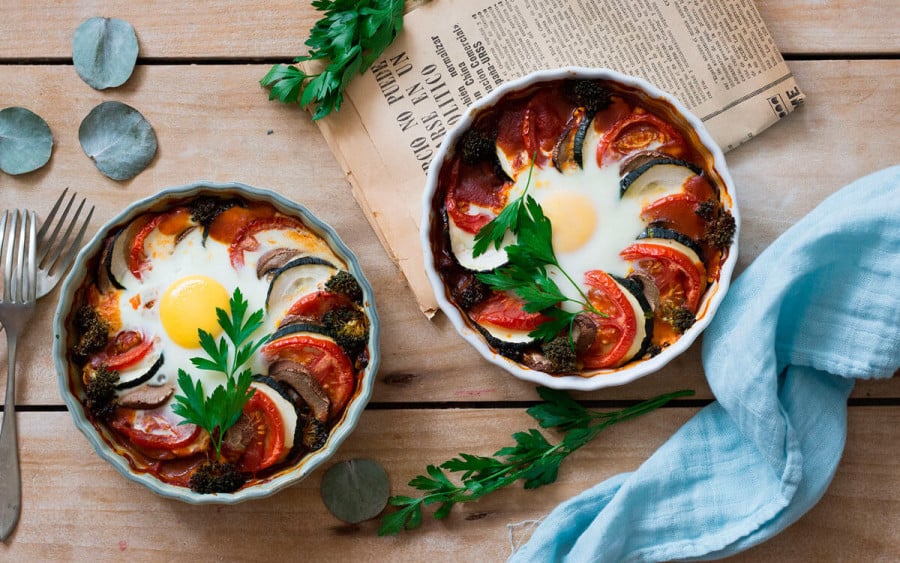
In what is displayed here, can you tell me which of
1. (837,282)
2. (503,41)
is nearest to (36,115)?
(503,41)

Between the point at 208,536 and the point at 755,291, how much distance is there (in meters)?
1.77

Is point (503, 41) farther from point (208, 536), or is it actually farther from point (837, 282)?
point (208, 536)

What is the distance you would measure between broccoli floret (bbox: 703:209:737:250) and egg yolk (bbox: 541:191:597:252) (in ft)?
1.04

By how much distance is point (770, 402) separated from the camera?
2.11 metres

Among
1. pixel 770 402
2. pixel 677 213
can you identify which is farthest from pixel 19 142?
pixel 770 402

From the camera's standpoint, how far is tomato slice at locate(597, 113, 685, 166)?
221cm

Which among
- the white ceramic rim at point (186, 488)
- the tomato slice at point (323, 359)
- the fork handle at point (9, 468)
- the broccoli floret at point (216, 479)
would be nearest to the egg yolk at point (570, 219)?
the white ceramic rim at point (186, 488)

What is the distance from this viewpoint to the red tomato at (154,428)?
2186 millimetres

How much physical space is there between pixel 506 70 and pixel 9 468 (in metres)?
1.92

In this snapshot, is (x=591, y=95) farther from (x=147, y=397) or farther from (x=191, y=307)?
(x=147, y=397)

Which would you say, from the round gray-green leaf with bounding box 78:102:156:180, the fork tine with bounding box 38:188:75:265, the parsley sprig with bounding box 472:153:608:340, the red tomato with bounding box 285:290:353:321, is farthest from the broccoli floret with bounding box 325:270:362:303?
the fork tine with bounding box 38:188:75:265

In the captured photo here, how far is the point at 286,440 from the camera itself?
7.14 feet

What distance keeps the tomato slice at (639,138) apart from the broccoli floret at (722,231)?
0.75 ft

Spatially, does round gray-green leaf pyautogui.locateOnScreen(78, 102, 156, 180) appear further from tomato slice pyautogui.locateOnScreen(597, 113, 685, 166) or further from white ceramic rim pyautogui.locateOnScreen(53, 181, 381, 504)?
tomato slice pyautogui.locateOnScreen(597, 113, 685, 166)
